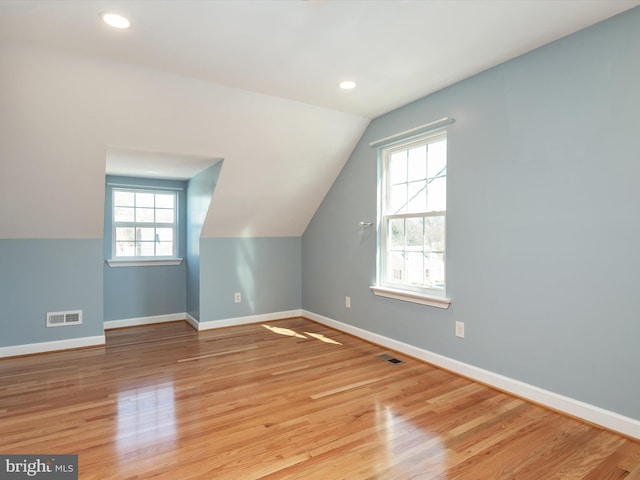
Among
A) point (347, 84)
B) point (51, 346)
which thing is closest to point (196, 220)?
point (51, 346)

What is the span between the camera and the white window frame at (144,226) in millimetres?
4766

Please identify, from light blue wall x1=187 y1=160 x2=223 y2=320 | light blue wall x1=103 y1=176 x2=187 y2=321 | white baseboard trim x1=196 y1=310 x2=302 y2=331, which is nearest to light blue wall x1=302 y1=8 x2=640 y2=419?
white baseboard trim x1=196 y1=310 x2=302 y2=331

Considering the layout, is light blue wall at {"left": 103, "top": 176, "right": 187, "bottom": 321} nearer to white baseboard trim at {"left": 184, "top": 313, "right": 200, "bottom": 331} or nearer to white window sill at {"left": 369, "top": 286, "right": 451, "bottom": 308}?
white baseboard trim at {"left": 184, "top": 313, "right": 200, "bottom": 331}

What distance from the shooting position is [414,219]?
141 inches

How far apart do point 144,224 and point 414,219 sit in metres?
3.51

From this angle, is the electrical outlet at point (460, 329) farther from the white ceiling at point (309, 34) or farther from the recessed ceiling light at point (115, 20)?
the recessed ceiling light at point (115, 20)

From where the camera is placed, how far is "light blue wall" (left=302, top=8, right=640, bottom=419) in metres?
2.17

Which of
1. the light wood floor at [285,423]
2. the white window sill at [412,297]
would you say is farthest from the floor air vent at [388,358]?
the white window sill at [412,297]

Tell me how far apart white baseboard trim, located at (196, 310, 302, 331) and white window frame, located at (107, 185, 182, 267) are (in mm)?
1047

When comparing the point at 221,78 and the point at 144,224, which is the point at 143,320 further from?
the point at 221,78

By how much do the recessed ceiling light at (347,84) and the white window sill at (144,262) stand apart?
3.25m

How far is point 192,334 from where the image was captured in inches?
173

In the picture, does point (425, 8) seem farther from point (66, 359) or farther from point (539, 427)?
point (66, 359)

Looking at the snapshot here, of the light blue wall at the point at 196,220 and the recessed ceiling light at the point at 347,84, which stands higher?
the recessed ceiling light at the point at 347,84
